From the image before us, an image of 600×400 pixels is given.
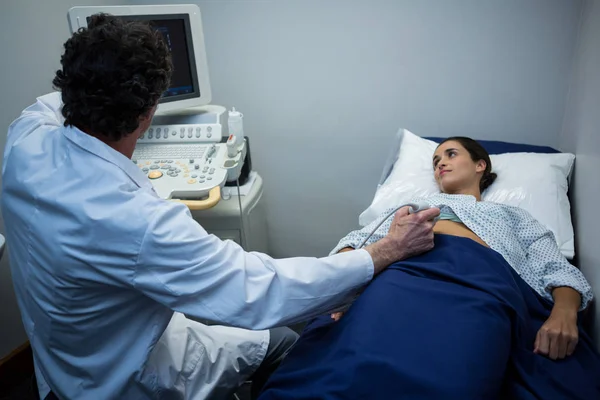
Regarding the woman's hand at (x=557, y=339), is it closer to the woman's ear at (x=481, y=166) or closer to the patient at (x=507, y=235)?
the patient at (x=507, y=235)

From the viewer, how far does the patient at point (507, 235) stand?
44.6 inches

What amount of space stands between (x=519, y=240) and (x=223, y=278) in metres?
0.98

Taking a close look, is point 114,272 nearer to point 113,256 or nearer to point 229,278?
point 113,256

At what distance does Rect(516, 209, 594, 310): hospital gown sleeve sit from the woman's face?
22 cm

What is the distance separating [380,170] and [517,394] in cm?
138

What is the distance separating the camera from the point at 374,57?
6.65ft

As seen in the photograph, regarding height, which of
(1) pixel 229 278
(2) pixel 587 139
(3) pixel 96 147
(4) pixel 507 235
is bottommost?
(4) pixel 507 235

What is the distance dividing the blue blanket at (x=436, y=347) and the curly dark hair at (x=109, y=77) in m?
0.65

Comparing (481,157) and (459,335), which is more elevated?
(481,157)

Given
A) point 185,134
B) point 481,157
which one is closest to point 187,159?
point 185,134

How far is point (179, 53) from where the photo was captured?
1.77 meters

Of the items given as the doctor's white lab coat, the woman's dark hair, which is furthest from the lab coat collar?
the woman's dark hair

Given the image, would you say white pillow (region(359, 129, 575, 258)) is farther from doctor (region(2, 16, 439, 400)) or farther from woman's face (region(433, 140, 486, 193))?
doctor (region(2, 16, 439, 400))

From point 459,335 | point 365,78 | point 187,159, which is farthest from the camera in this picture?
point 365,78
